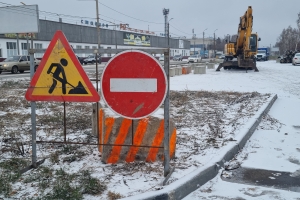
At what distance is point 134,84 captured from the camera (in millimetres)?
3537

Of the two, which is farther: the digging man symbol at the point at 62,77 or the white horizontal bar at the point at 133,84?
the digging man symbol at the point at 62,77

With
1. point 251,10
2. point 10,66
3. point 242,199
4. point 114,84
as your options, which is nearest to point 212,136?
point 242,199

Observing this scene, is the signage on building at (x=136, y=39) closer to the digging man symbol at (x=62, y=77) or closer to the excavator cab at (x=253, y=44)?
the excavator cab at (x=253, y=44)

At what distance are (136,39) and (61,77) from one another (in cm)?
7685

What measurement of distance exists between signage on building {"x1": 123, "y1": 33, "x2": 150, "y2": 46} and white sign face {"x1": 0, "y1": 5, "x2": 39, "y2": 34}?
35605 millimetres

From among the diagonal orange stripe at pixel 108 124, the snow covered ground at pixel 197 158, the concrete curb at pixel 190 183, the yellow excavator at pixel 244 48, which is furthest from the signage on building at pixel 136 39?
the diagonal orange stripe at pixel 108 124

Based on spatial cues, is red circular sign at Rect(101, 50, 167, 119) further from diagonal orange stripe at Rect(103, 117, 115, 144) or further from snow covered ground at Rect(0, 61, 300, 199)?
snow covered ground at Rect(0, 61, 300, 199)

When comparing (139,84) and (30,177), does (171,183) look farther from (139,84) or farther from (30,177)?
(30,177)

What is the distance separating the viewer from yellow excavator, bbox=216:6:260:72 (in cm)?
2647

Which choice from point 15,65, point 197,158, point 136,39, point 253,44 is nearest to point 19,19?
point 15,65

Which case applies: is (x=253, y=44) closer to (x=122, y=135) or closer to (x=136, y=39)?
(x=122, y=135)

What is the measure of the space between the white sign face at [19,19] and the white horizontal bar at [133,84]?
4225 centimetres

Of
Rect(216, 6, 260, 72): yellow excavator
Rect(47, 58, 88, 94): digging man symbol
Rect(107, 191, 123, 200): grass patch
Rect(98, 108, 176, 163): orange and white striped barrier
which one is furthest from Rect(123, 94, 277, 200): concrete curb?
Rect(216, 6, 260, 72): yellow excavator

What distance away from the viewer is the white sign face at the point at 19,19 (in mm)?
41719
